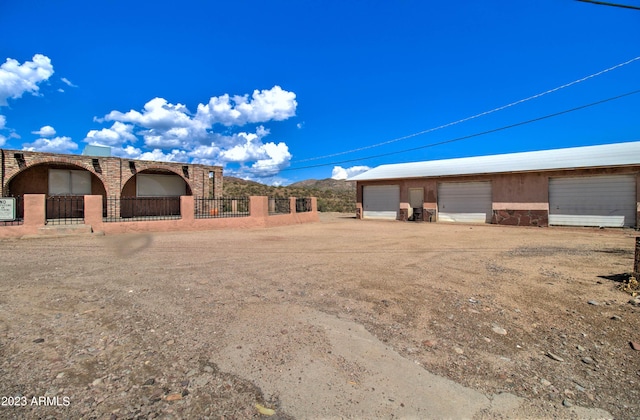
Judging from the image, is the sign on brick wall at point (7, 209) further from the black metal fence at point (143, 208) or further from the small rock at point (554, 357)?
the small rock at point (554, 357)

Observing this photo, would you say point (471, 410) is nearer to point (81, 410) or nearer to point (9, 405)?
point (81, 410)

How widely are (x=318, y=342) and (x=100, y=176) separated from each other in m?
22.8

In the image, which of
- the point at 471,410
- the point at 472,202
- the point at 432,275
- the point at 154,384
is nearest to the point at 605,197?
the point at 472,202

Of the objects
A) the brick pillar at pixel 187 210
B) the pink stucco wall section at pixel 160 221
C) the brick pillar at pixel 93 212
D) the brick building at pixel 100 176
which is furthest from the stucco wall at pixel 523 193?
the brick pillar at pixel 93 212

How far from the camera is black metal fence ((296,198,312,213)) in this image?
71.8 ft

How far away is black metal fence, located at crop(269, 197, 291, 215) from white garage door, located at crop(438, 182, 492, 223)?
9.90 meters

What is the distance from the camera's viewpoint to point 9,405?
2660 mm

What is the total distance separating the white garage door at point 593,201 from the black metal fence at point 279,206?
1458 cm

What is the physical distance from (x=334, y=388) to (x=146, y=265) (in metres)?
6.59

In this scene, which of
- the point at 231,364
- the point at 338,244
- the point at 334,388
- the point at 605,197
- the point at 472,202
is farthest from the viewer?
the point at 472,202

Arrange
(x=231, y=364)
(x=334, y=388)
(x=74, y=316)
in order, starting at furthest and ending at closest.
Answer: (x=74, y=316) < (x=231, y=364) < (x=334, y=388)

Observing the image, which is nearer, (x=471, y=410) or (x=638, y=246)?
(x=471, y=410)

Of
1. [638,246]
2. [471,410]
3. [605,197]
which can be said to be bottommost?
[471,410]

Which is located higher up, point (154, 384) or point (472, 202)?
point (472, 202)
